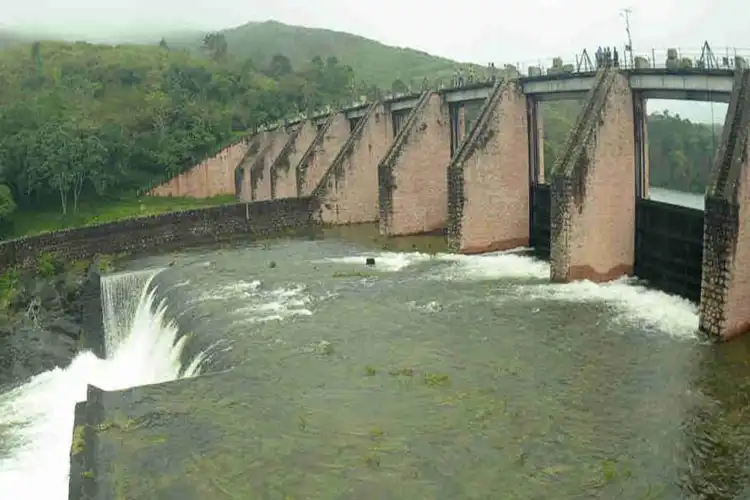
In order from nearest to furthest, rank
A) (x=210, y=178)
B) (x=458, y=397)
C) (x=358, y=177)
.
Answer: (x=458, y=397), (x=358, y=177), (x=210, y=178)

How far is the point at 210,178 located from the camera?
49.6m

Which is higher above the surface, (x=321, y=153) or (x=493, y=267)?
(x=321, y=153)

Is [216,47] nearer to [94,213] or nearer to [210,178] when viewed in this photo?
[210,178]

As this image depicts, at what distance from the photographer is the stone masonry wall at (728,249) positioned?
15234mm

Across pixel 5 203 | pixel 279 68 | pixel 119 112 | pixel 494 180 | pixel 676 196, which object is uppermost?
pixel 279 68

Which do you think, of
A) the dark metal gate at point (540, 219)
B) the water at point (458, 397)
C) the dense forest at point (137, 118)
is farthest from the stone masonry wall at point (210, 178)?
the water at point (458, 397)

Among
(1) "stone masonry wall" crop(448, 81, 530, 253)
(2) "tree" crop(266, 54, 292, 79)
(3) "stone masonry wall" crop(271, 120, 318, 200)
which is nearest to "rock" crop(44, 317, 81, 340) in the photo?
(1) "stone masonry wall" crop(448, 81, 530, 253)

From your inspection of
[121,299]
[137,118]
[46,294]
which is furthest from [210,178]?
[121,299]

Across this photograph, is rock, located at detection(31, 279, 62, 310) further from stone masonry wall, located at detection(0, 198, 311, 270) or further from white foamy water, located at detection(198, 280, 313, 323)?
white foamy water, located at detection(198, 280, 313, 323)

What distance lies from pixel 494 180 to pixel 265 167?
20671 millimetres

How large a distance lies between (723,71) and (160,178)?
3654 centimetres

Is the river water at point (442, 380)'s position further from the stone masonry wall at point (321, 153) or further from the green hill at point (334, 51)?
the green hill at point (334, 51)

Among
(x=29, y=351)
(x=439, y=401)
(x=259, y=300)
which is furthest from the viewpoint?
(x=29, y=351)

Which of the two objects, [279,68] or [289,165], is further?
[279,68]
